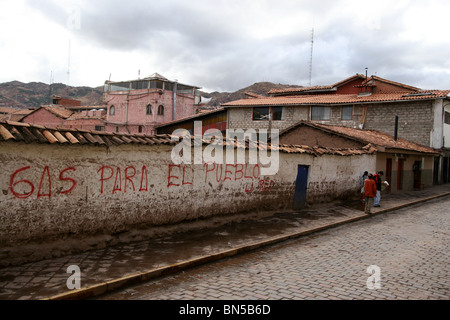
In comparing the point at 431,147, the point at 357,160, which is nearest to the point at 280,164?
the point at 357,160

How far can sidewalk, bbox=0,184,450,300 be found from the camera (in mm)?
5102

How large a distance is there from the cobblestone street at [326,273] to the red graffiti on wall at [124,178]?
7.51ft

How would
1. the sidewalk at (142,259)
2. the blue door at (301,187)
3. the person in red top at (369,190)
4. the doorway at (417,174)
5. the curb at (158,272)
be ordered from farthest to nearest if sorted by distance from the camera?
the doorway at (417,174), the person in red top at (369,190), the blue door at (301,187), the sidewalk at (142,259), the curb at (158,272)

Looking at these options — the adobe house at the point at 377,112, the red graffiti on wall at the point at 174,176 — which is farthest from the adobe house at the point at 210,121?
the red graffiti on wall at the point at 174,176

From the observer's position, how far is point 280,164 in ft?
37.2

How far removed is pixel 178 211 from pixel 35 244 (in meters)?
3.28

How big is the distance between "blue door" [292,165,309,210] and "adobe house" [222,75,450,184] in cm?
1414

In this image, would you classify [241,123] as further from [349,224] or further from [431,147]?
[349,224]

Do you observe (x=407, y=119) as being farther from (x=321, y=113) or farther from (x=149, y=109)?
(x=149, y=109)

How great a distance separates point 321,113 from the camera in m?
29.7

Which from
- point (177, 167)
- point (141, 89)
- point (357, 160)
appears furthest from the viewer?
point (141, 89)

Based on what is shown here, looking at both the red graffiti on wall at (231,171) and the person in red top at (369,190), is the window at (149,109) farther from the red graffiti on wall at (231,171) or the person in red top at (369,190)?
the red graffiti on wall at (231,171)

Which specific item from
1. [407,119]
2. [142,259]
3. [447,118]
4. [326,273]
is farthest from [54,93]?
[326,273]

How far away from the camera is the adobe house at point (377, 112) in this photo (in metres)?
25.4
